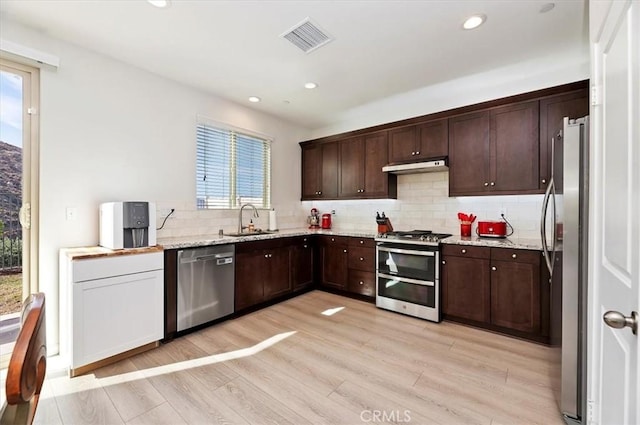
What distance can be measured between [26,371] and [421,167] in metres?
3.57

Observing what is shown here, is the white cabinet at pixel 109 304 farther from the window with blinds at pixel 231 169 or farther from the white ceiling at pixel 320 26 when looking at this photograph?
Answer: the white ceiling at pixel 320 26

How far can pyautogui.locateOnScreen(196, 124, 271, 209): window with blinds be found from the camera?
364cm

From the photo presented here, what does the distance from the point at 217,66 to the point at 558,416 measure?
3.90 metres

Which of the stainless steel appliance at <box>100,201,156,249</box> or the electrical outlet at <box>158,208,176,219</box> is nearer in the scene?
the stainless steel appliance at <box>100,201,156,249</box>

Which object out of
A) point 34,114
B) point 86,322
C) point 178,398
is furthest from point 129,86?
point 178,398

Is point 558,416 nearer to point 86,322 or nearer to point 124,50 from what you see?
point 86,322

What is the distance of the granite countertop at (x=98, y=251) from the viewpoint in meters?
2.18

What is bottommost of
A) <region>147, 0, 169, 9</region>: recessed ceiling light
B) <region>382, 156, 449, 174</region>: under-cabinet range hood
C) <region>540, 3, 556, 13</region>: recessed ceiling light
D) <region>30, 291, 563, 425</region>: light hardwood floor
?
<region>30, 291, 563, 425</region>: light hardwood floor

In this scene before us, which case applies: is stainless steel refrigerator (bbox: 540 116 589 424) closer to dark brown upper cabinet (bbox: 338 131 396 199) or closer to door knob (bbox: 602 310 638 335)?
door knob (bbox: 602 310 638 335)

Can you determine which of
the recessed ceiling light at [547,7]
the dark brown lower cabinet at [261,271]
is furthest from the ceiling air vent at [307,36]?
the dark brown lower cabinet at [261,271]

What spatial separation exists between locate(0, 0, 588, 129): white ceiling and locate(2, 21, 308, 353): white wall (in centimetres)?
19

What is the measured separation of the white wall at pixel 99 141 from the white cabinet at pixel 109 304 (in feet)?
1.04
